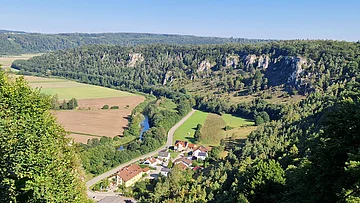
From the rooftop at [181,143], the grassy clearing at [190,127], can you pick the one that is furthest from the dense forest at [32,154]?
the grassy clearing at [190,127]

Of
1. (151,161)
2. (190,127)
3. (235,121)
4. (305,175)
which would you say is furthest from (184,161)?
(305,175)

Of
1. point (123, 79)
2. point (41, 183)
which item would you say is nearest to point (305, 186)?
point (41, 183)

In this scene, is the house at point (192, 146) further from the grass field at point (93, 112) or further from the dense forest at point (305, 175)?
the dense forest at point (305, 175)

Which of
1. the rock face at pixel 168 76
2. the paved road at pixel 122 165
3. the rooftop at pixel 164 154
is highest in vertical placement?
the rock face at pixel 168 76

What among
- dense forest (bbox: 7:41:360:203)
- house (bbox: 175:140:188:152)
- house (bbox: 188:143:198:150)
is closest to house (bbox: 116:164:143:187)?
dense forest (bbox: 7:41:360:203)

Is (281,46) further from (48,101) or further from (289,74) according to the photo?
A: (48,101)

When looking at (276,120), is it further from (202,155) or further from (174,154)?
(174,154)
